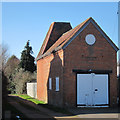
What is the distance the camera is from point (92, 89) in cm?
2052

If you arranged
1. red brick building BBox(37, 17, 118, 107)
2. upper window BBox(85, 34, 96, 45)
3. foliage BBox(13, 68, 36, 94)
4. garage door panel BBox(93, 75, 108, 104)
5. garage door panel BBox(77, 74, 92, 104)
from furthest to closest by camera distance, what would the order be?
foliage BBox(13, 68, 36, 94)
upper window BBox(85, 34, 96, 45)
garage door panel BBox(93, 75, 108, 104)
garage door panel BBox(77, 74, 92, 104)
red brick building BBox(37, 17, 118, 107)

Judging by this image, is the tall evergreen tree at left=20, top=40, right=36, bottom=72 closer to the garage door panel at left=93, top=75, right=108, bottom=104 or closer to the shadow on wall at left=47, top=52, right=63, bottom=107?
the shadow on wall at left=47, top=52, right=63, bottom=107

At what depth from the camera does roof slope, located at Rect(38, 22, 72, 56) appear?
2845 cm

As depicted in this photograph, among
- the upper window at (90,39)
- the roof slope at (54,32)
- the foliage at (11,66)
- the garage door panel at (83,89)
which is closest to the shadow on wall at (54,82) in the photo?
the garage door panel at (83,89)

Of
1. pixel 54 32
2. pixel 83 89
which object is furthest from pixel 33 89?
pixel 83 89

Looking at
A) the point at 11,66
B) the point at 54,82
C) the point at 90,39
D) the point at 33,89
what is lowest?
the point at 33,89

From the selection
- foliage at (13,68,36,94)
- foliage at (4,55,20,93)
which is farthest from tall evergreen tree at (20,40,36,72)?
foliage at (13,68,36,94)

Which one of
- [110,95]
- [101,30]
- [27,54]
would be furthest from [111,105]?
[27,54]

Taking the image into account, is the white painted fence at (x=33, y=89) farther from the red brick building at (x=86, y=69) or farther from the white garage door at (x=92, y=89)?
the white garage door at (x=92, y=89)

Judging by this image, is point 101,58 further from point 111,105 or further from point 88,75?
point 111,105

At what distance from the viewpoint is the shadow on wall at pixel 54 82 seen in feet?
67.8

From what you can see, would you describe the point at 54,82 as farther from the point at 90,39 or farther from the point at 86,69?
the point at 90,39

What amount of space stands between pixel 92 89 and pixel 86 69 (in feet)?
5.56

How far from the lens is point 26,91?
42375mm
